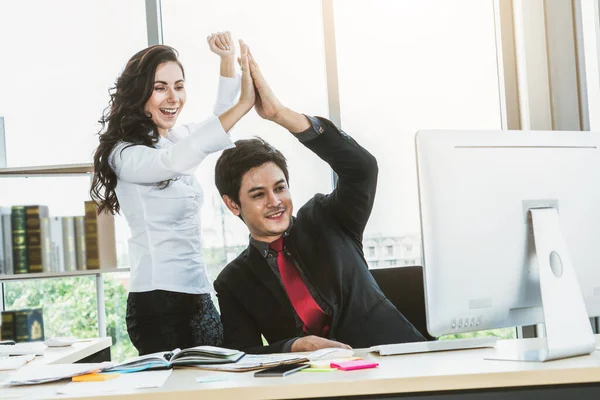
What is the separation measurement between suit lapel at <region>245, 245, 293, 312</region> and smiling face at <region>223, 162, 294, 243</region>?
8 centimetres

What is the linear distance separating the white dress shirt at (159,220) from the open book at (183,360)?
27.6 inches

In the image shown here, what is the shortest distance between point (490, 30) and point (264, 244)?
1.74 metres

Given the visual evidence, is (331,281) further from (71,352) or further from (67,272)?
(67,272)

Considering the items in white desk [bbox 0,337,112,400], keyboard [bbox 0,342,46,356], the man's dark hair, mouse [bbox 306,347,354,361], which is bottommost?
white desk [bbox 0,337,112,400]

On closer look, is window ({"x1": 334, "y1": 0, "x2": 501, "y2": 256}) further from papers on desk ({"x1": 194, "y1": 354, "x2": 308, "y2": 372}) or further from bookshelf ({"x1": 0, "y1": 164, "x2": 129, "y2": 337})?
papers on desk ({"x1": 194, "y1": 354, "x2": 308, "y2": 372})

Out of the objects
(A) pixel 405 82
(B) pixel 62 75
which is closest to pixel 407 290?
(A) pixel 405 82

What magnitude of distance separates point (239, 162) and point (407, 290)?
2.33 feet

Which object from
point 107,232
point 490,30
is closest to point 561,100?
point 490,30

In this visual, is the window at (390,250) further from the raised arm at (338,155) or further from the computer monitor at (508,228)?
the computer monitor at (508,228)

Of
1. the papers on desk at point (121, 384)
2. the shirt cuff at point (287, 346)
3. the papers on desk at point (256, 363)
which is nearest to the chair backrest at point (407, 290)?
the shirt cuff at point (287, 346)

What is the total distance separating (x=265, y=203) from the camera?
2312mm

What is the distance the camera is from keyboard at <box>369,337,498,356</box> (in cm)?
155

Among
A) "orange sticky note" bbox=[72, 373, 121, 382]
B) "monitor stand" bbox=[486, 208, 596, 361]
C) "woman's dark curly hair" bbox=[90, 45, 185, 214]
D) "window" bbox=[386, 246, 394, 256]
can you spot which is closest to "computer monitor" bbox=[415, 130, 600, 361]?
"monitor stand" bbox=[486, 208, 596, 361]

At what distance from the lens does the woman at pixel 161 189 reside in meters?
2.21
